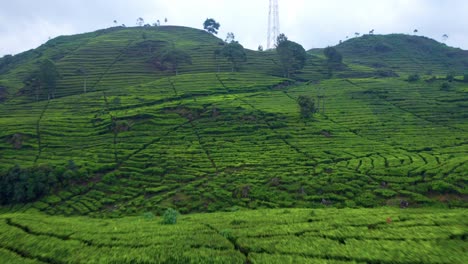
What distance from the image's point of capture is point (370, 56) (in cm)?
15462

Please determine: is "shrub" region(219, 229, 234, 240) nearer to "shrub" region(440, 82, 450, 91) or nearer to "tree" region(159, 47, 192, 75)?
"shrub" region(440, 82, 450, 91)

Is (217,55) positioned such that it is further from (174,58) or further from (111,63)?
(111,63)

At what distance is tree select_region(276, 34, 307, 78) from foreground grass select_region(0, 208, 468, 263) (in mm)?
90446

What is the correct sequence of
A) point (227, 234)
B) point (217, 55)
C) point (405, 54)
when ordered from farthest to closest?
point (405, 54) → point (217, 55) → point (227, 234)

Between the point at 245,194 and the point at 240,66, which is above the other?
the point at 240,66

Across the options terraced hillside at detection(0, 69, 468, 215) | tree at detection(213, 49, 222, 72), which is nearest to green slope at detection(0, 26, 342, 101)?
tree at detection(213, 49, 222, 72)

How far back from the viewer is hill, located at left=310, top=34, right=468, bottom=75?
134 m

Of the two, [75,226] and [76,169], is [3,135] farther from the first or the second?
[75,226]

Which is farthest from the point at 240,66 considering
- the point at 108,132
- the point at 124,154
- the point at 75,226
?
the point at 75,226

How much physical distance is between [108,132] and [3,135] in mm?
18006

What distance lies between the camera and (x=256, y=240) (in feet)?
67.8

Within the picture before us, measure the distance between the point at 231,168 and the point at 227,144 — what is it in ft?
30.6

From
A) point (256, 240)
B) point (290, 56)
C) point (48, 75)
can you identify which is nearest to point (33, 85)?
point (48, 75)

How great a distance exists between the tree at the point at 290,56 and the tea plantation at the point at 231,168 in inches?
184
